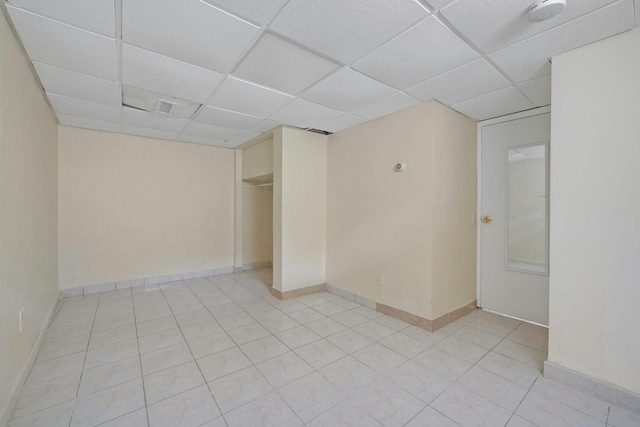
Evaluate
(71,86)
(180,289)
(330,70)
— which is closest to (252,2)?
(330,70)

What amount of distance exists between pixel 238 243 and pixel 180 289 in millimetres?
1395

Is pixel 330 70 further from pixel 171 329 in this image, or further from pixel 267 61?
pixel 171 329

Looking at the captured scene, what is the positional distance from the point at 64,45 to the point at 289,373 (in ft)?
9.65

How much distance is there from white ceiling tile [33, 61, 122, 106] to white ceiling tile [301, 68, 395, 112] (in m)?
1.90

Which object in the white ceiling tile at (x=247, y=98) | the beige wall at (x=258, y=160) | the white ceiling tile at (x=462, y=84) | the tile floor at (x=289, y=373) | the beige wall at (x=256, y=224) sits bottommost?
the tile floor at (x=289, y=373)

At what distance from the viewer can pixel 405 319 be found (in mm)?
3104

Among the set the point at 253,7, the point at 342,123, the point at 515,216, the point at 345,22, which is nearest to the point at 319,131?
the point at 342,123

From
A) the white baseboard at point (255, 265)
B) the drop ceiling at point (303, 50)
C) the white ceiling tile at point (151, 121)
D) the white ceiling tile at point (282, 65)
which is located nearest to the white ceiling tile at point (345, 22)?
the drop ceiling at point (303, 50)

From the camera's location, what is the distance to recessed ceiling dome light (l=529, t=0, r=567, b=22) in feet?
4.80

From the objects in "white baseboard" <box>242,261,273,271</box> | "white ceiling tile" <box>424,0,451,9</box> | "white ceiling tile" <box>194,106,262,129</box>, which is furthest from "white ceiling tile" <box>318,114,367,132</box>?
"white baseboard" <box>242,261,273,271</box>

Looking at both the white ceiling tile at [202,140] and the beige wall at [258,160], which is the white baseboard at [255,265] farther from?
the white ceiling tile at [202,140]

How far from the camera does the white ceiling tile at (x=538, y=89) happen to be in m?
2.36

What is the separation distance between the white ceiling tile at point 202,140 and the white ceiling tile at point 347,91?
247 cm

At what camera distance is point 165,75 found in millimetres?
2318
